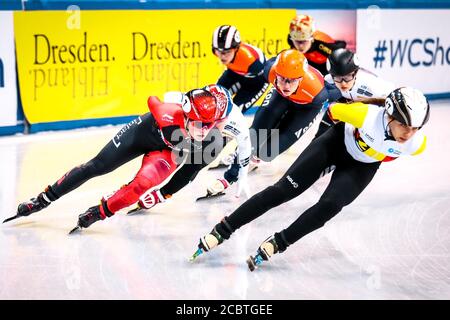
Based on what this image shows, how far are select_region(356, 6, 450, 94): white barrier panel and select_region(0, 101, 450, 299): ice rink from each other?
435 centimetres

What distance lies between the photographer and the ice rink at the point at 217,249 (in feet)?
14.6

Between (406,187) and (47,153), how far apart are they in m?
3.46

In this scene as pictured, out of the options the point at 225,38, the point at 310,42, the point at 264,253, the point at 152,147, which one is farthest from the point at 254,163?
the point at 264,253

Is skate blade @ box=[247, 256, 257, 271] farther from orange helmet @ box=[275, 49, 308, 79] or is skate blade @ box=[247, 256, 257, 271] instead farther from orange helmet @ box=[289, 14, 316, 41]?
orange helmet @ box=[289, 14, 316, 41]

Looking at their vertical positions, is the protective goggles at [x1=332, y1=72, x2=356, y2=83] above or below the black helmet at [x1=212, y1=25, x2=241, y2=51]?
below

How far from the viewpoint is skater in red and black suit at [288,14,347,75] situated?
304 inches

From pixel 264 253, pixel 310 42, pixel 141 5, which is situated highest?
pixel 141 5

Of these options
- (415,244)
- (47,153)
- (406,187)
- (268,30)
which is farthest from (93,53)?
(415,244)

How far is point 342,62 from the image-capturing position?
5793mm

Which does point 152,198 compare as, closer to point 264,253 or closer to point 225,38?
point 264,253

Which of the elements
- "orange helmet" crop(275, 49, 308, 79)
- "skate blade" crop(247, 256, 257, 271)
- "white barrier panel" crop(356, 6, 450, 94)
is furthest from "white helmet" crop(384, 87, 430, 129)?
"white barrier panel" crop(356, 6, 450, 94)

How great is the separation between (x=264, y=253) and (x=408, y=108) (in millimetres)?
1193

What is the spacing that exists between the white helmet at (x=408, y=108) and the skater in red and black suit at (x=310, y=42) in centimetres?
346
